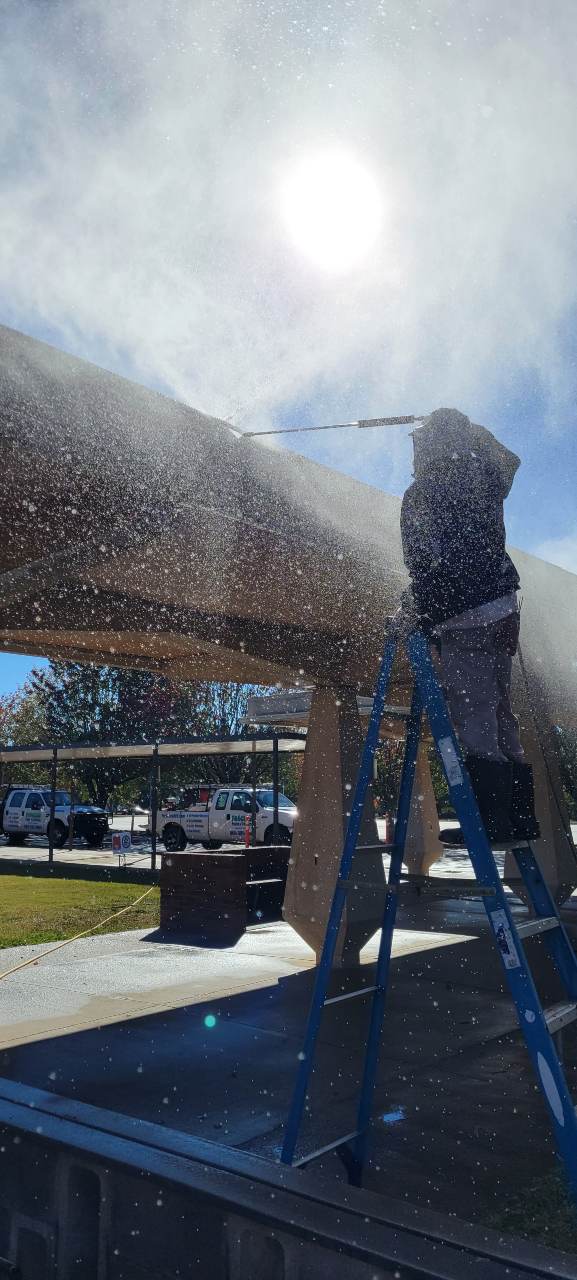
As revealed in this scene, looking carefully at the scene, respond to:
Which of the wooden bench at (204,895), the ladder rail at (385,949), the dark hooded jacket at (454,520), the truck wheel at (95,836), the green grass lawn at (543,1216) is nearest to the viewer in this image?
the green grass lawn at (543,1216)

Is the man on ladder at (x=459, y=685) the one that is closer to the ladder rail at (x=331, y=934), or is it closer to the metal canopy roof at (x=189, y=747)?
the ladder rail at (x=331, y=934)

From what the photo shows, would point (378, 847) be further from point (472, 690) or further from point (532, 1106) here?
point (532, 1106)

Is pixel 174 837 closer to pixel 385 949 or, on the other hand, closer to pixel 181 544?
pixel 181 544

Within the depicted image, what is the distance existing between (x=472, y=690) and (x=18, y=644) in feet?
21.6

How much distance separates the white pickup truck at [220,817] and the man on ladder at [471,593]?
2329 centimetres

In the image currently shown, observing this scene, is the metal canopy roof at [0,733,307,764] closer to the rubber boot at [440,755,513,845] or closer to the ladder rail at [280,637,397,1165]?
the ladder rail at [280,637,397,1165]

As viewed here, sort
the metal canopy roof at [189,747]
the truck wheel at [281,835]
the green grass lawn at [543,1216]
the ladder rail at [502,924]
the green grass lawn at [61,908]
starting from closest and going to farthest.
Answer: the ladder rail at [502,924] < the green grass lawn at [543,1216] < the green grass lawn at [61,908] < the metal canopy roof at [189,747] < the truck wheel at [281,835]

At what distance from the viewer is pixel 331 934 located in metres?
3.21

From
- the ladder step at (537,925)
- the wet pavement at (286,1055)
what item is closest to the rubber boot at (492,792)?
the ladder step at (537,925)

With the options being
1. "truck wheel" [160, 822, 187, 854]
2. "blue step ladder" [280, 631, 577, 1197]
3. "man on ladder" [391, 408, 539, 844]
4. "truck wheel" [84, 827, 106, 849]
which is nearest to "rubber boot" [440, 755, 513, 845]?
"man on ladder" [391, 408, 539, 844]

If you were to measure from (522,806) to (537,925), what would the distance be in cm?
45

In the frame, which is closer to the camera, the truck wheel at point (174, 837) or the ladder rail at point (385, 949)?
the ladder rail at point (385, 949)

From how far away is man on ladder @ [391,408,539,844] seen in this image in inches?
130

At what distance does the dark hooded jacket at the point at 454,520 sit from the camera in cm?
339
